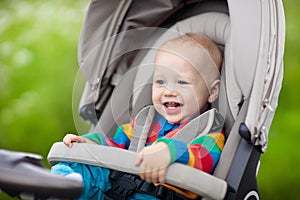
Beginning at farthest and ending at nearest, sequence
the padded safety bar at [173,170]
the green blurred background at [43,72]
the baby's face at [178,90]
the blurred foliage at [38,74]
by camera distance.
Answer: the blurred foliage at [38,74] < the green blurred background at [43,72] < the baby's face at [178,90] < the padded safety bar at [173,170]

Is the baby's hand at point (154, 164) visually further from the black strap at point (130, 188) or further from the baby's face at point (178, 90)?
the baby's face at point (178, 90)

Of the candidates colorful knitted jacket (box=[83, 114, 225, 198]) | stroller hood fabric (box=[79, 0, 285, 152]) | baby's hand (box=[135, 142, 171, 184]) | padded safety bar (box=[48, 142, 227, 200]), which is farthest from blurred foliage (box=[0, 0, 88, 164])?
baby's hand (box=[135, 142, 171, 184])

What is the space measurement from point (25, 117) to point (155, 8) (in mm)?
2005

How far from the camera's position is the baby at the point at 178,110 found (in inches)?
65.9

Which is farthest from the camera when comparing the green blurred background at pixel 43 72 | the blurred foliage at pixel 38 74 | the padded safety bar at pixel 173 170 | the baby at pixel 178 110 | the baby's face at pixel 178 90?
the blurred foliage at pixel 38 74

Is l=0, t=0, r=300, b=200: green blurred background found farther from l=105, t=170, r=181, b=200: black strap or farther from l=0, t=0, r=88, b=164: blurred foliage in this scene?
l=105, t=170, r=181, b=200: black strap

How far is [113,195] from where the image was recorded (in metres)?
1.78

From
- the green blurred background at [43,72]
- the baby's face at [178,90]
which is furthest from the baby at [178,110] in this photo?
the green blurred background at [43,72]

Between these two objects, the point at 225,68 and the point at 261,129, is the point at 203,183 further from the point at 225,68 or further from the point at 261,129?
the point at 225,68

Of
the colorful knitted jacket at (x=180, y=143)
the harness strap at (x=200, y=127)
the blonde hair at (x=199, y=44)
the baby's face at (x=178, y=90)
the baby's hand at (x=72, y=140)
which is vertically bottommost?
the baby's hand at (x=72, y=140)

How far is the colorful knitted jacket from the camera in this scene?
162 cm

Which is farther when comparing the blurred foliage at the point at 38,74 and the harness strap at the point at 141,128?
the blurred foliage at the point at 38,74

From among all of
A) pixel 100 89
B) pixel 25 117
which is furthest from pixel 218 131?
pixel 25 117

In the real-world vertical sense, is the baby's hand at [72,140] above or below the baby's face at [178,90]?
below
